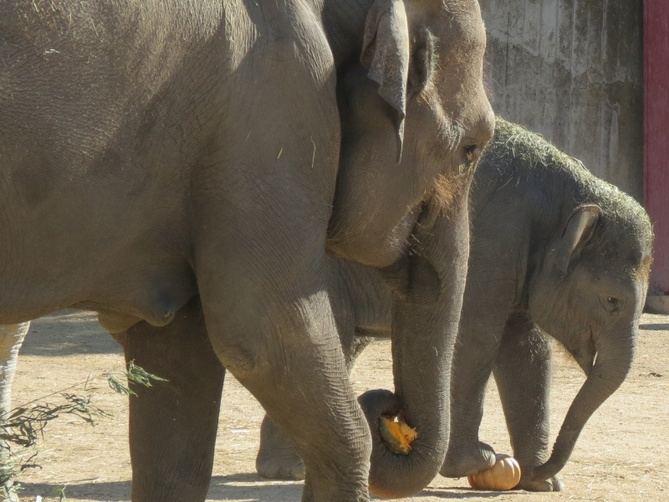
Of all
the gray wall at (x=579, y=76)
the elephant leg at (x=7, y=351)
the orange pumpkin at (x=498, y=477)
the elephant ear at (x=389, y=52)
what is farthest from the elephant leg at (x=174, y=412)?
the gray wall at (x=579, y=76)

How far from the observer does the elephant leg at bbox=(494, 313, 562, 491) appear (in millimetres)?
7195


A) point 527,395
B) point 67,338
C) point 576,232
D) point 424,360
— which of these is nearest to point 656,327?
point 67,338

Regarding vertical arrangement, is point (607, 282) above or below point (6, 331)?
above

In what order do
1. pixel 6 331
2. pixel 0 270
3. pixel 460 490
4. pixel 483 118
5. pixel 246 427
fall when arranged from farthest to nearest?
pixel 246 427
pixel 460 490
pixel 6 331
pixel 483 118
pixel 0 270

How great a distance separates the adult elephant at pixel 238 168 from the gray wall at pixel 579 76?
8821 mm

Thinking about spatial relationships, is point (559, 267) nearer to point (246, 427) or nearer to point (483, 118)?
point (246, 427)

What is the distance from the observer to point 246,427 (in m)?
8.13

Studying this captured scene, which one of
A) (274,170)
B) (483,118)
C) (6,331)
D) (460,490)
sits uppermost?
(483,118)

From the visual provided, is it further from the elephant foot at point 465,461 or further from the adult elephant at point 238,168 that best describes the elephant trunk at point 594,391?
the adult elephant at point 238,168

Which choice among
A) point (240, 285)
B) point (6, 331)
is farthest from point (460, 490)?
point (240, 285)

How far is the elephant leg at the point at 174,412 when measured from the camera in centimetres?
452

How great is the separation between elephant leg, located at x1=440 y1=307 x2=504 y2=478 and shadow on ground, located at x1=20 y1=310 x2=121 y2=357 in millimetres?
4094

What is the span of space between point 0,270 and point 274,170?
0.72 metres

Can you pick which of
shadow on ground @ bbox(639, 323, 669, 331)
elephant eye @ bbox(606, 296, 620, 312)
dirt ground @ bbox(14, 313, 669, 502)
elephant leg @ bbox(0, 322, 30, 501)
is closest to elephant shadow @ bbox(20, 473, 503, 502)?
dirt ground @ bbox(14, 313, 669, 502)
